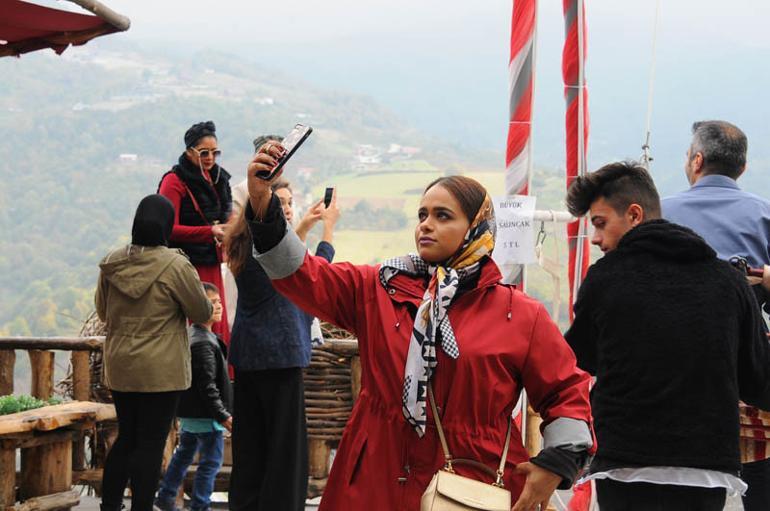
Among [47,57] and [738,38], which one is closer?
[47,57]

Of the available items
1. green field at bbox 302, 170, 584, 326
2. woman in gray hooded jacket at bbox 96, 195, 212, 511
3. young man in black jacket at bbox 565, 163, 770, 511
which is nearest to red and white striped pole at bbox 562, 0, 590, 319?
green field at bbox 302, 170, 584, 326

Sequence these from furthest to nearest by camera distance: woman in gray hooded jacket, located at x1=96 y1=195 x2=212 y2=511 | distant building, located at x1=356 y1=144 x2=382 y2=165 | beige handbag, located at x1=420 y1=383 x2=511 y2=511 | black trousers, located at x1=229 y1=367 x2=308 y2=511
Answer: distant building, located at x1=356 y1=144 x2=382 y2=165, woman in gray hooded jacket, located at x1=96 y1=195 x2=212 y2=511, black trousers, located at x1=229 y1=367 x2=308 y2=511, beige handbag, located at x1=420 y1=383 x2=511 y2=511

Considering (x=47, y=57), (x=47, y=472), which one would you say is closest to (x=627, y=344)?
(x=47, y=472)

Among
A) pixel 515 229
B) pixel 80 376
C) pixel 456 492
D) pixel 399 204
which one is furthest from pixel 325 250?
pixel 399 204

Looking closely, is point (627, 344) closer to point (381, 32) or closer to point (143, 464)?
point (143, 464)

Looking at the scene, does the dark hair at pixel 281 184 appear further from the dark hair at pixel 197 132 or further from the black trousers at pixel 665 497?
the black trousers at pixel 665 497

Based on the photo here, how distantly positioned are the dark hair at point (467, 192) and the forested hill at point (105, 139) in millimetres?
15954

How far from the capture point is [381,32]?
91.1 metres

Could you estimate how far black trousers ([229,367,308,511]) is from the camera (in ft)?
19.4

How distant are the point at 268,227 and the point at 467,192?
2.05 ft

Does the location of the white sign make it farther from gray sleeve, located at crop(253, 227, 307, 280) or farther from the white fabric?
gray sleeve, located at crop(253, 227, 307, 280)

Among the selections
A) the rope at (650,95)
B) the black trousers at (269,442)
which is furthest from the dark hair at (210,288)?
the rope at (650,95)

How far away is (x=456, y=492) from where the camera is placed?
3084 millimetres

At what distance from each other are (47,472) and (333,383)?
5.83ft
